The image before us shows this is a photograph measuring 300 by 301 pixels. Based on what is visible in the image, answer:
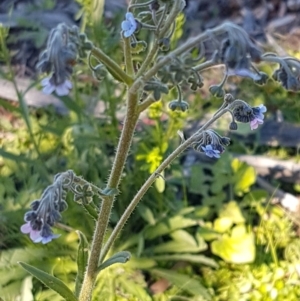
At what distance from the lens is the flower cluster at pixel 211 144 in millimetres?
1857

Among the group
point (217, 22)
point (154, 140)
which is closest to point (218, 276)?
point (154, 140)

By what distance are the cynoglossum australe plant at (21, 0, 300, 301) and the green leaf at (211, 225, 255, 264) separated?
1.11 m

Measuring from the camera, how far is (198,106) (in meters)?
3.97

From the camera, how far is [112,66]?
1.72 m

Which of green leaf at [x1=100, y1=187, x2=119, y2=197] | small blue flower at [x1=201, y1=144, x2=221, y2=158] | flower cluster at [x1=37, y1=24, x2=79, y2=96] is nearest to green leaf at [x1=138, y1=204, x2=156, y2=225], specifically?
green leaf at [x1=100, y1=187, x2=119, y2=197]

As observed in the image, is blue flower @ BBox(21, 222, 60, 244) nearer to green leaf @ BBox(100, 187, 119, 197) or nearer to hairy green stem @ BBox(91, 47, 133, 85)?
green leaf @ BBox(100, 187, 119, 197)

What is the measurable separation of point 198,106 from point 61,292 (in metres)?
2.04

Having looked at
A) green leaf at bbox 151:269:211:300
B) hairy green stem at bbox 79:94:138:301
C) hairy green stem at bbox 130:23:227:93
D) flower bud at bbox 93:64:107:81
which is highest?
hairy green stem at bbox 130:23:227:93

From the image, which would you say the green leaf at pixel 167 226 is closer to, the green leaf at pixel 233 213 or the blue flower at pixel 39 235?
the green leaf at pixel 233 213

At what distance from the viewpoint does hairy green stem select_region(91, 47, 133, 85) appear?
1.67 meters

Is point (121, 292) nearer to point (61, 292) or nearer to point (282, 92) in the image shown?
point (61, 292)

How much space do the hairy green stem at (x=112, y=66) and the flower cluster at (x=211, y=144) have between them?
0.30 metres

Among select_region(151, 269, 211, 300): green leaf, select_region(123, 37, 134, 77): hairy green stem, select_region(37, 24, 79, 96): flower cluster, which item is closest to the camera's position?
select_region(37, 24, 79, 96): flower cluster

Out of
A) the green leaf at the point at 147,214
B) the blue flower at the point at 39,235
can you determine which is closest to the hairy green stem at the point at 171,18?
the blue flower at the point at 39,235
